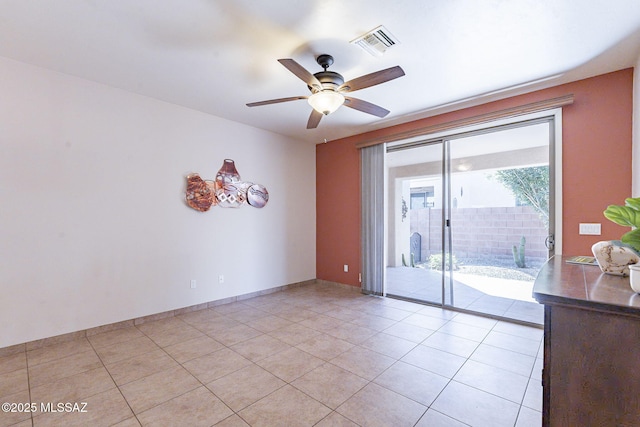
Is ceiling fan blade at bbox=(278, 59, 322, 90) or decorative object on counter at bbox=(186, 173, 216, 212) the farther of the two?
decorative object on counter at bbox=(186, 173, 216, 212)

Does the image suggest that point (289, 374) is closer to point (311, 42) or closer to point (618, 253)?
point (618, 253)

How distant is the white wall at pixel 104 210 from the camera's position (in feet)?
8.73

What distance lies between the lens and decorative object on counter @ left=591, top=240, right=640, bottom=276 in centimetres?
145

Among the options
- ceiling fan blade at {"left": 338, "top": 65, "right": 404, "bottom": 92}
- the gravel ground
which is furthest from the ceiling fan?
the gravel ground

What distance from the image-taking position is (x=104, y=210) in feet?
10.3

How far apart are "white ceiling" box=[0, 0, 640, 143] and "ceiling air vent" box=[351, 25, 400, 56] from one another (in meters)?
0.05

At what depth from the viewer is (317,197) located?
18.4ft

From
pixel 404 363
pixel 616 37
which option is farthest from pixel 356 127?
pixel 404 363

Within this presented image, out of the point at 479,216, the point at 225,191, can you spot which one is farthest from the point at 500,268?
the point at 225,191

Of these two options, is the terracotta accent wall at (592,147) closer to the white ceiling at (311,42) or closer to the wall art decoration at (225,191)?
the white ceiling at (311,42)

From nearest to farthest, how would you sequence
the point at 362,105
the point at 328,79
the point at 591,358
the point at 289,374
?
the point at 591,358 < the point at 289,374 < the point at 328,79 < the point at 362,105

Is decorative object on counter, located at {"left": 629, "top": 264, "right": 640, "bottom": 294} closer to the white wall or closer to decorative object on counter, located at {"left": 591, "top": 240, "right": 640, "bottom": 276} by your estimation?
decorative object on counter, located at {"left": 591, "top": 240, "right": 640, "bottom": 276}

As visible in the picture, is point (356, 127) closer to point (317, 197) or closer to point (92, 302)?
point (317, 197)

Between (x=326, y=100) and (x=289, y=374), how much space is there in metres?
2.38
